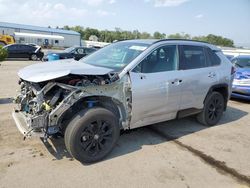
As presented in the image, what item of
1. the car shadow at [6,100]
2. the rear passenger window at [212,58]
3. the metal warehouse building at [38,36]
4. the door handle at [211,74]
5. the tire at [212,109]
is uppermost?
the metal warehouse building at [38,36]

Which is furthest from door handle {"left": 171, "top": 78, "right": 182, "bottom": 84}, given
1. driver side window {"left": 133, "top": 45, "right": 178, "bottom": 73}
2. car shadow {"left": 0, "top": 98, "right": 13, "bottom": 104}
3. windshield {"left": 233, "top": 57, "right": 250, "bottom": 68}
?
windshield {"left": 233, "top": 57, "right": 250, "bottom": 68}

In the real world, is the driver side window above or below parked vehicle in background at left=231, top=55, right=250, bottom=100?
above

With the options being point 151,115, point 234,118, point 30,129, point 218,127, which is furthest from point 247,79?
point 30,129

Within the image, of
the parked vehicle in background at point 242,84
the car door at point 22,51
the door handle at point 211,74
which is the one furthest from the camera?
the car door at point 22,51

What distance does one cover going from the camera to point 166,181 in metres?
3.55

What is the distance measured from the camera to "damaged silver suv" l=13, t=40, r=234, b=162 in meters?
3.67

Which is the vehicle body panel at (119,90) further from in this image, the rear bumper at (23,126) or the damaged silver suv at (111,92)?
the rear bumper at (23,126)

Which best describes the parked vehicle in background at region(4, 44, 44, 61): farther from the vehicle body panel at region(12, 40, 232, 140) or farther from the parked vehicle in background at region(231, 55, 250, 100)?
the vehicle body panel at region(12, 40, 232, 140)

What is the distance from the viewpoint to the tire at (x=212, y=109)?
571 centimetres

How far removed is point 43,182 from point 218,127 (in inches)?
161

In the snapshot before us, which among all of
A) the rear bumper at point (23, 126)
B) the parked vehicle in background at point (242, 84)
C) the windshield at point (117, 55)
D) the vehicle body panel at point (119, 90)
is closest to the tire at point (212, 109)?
the vehicle body panel at point (119, 90)

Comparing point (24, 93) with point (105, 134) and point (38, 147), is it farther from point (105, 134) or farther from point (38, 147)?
point (105, 134)

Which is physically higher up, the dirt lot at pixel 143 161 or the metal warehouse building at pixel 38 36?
the metal warehouse building at pixel 38 36

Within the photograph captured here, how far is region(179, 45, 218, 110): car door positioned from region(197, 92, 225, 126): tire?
23cm
